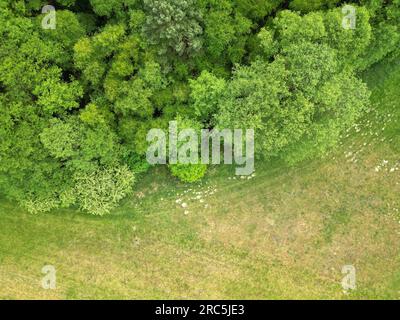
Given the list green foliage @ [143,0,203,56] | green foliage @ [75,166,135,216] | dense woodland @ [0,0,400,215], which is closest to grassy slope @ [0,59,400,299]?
green foliage @ [75,166,135,216]

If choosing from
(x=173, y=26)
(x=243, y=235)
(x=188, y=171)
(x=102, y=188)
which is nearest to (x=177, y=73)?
(x=173, y=26)

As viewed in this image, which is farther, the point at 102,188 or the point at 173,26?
the point at 102,188

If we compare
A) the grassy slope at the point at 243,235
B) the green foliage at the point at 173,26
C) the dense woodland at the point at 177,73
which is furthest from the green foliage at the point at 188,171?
the green foliage at the point at 173,26

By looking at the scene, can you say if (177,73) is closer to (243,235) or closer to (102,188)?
(102,188)
